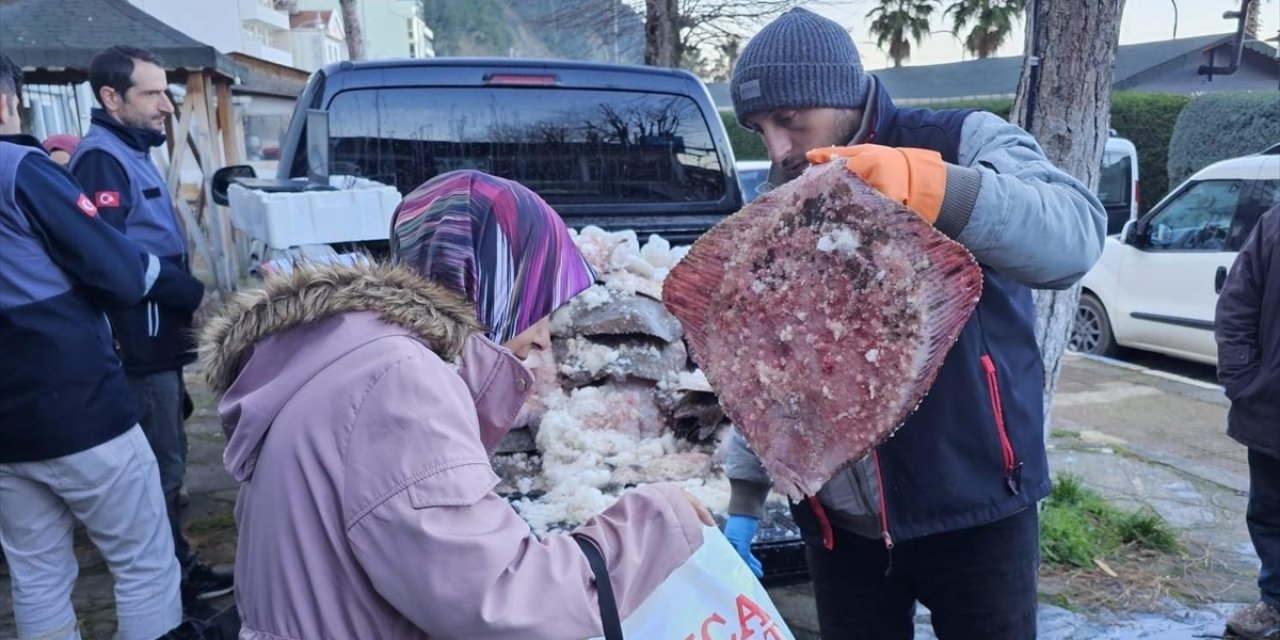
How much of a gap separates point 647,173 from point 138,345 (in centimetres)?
221

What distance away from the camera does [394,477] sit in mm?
1190

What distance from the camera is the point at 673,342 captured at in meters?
3.20

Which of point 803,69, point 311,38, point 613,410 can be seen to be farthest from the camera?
point 311,38

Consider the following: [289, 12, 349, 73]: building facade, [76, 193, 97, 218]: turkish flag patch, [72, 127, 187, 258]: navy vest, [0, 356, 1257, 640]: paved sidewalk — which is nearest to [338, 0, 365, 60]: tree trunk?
[0, 356, 1257, 640]: paved sidewalk

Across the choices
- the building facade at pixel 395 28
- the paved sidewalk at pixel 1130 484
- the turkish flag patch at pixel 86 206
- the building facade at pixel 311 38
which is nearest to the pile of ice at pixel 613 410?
the paved sidewalk at pixel 1130 484

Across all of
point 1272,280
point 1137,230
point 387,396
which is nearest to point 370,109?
point 387,396

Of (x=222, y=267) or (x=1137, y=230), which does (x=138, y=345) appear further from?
(x=1137, y=230)

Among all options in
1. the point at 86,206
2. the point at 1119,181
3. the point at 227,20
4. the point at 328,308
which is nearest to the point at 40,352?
the point at 86,206

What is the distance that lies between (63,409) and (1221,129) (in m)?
17.0

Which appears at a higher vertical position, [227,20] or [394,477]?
[227,20]

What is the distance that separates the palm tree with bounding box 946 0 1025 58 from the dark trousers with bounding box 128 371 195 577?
40.5 m

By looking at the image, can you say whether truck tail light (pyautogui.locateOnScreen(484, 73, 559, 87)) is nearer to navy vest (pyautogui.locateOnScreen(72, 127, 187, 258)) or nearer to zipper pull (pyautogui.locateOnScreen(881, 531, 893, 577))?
navy vest (pyautogui.locateOnScreen(72, 127, 187, 258))

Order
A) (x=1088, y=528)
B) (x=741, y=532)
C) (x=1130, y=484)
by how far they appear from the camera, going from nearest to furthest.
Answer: (x=741, y=532) → (x=1088, y=528) → (x=1130, y=484)

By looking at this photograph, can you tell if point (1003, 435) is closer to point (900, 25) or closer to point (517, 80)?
point (517, 80)
